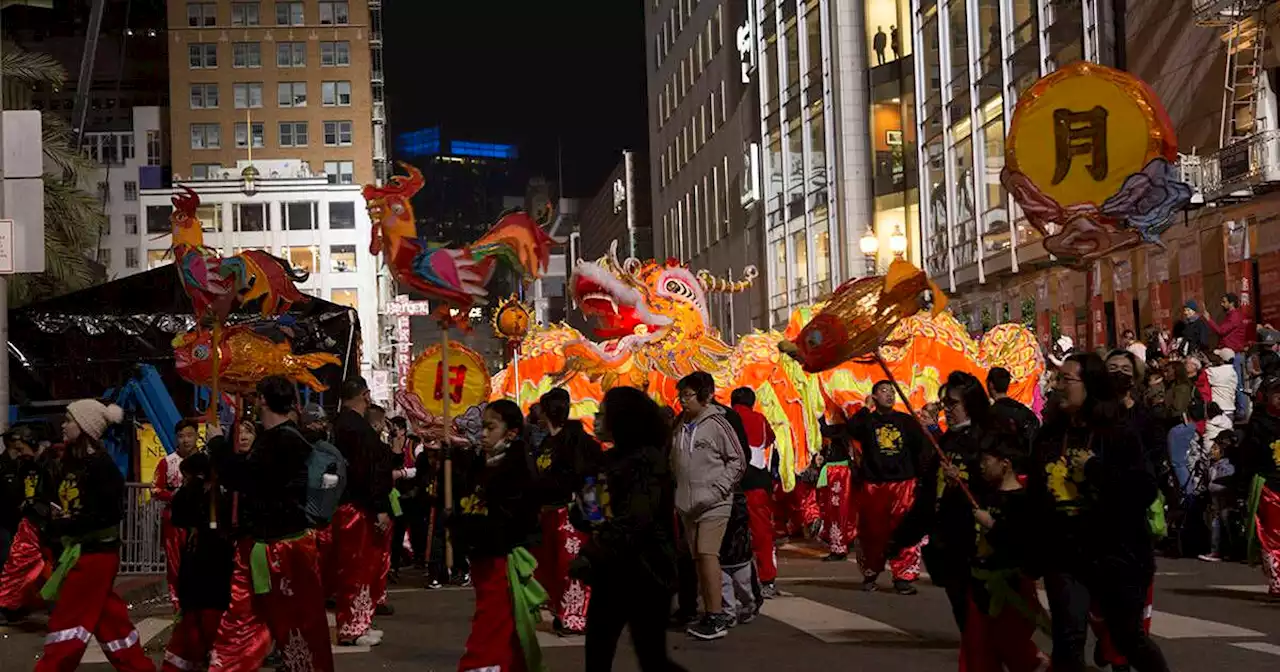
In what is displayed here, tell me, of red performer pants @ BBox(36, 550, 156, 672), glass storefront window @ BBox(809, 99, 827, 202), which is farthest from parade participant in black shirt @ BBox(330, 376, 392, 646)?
glass storefront window @ BBox(809, 99, 827, 202)

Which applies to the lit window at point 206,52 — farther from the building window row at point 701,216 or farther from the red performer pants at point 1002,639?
the red performer pants at point 1002,639

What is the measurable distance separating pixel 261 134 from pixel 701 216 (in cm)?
4511

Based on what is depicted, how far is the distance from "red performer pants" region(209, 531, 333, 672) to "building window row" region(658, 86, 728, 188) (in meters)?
54.3

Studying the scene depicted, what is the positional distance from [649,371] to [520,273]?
32.6 feet

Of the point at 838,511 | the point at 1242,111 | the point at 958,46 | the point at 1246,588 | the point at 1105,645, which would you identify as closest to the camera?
the point at 1105,645

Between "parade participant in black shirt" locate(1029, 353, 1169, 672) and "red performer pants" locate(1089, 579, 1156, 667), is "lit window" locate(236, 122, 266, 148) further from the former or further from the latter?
"parade participant in black shirt" locate(1029, 353, 1169, 672)

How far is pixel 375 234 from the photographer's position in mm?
16594

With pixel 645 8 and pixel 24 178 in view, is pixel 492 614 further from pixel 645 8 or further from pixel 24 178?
pixel 645 8

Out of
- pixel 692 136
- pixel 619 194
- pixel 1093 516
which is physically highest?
pixel 619 194

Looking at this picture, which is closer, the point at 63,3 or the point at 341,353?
the point at 341,353

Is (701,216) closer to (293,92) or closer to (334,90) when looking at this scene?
(334,90)

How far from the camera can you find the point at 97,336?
25.2m

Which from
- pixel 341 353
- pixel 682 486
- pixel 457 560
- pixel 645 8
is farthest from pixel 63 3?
pixel 682 486

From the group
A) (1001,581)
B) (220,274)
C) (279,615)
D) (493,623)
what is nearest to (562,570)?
(493,623)
